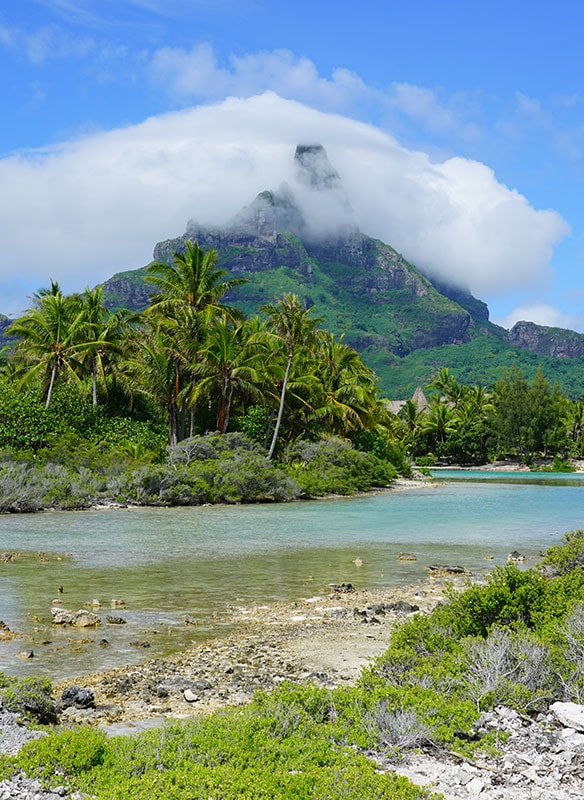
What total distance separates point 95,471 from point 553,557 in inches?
894

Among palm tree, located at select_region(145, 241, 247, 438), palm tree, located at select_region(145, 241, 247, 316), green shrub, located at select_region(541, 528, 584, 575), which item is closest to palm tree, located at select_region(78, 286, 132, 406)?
palm tree, located at select_region(145, 241, 247, 438)

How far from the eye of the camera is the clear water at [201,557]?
8.97m

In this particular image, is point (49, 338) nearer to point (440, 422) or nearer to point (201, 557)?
point (201, 557)

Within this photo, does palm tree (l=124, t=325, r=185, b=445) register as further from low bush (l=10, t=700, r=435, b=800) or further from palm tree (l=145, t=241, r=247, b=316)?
low bush (l=10, t=700, r=435, b=800)

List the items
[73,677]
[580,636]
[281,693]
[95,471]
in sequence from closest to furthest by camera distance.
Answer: [281,693] → [580,636] → [73,677] → [95,471]

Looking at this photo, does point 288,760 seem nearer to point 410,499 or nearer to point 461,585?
point 461,585

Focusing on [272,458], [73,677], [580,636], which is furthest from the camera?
[272,458]

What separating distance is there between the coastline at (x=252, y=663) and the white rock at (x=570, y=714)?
5.69 feet

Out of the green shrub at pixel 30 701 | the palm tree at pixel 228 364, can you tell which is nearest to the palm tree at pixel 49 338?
the palm tree at pixel 228 364

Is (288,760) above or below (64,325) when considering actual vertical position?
Answer: below

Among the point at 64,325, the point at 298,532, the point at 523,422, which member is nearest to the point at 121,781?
the point at 298,532

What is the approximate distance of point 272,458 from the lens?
40.5 m

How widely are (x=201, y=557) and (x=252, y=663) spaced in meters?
8.82

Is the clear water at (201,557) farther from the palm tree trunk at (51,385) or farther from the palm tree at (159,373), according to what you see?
the palm tree at (159,373)
